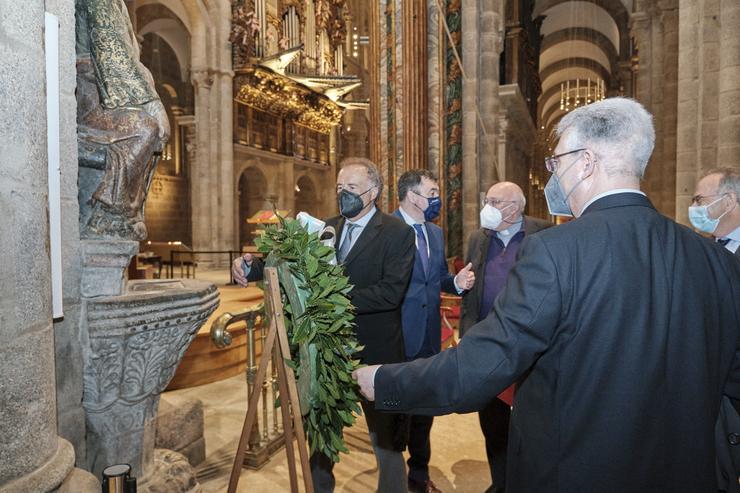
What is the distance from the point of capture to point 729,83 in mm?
4621

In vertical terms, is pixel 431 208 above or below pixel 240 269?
above

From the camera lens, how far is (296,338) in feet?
6.18

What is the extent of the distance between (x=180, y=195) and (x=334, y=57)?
8625mm

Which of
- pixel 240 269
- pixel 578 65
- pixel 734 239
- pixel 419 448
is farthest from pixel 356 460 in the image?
pixel 578 65

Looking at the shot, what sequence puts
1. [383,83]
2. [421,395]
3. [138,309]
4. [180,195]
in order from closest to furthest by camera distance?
1. [421,395]
2. [138,309]
3. [383,83]
4. [180,195]

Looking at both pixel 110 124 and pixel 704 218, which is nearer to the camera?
pixel 110 124

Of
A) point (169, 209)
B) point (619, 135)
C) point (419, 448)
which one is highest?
point (169, 209)

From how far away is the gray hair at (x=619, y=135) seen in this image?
131 cm

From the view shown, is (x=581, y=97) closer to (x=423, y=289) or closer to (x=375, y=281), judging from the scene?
(x=423, y=289)

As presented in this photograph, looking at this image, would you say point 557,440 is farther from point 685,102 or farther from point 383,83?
point 383,83

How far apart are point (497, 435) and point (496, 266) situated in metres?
0.97

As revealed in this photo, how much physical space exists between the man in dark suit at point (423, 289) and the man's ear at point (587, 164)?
64.3 inches

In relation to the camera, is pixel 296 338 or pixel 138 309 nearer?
pixel 296 338

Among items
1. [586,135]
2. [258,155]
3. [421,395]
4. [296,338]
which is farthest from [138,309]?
[258,155]
